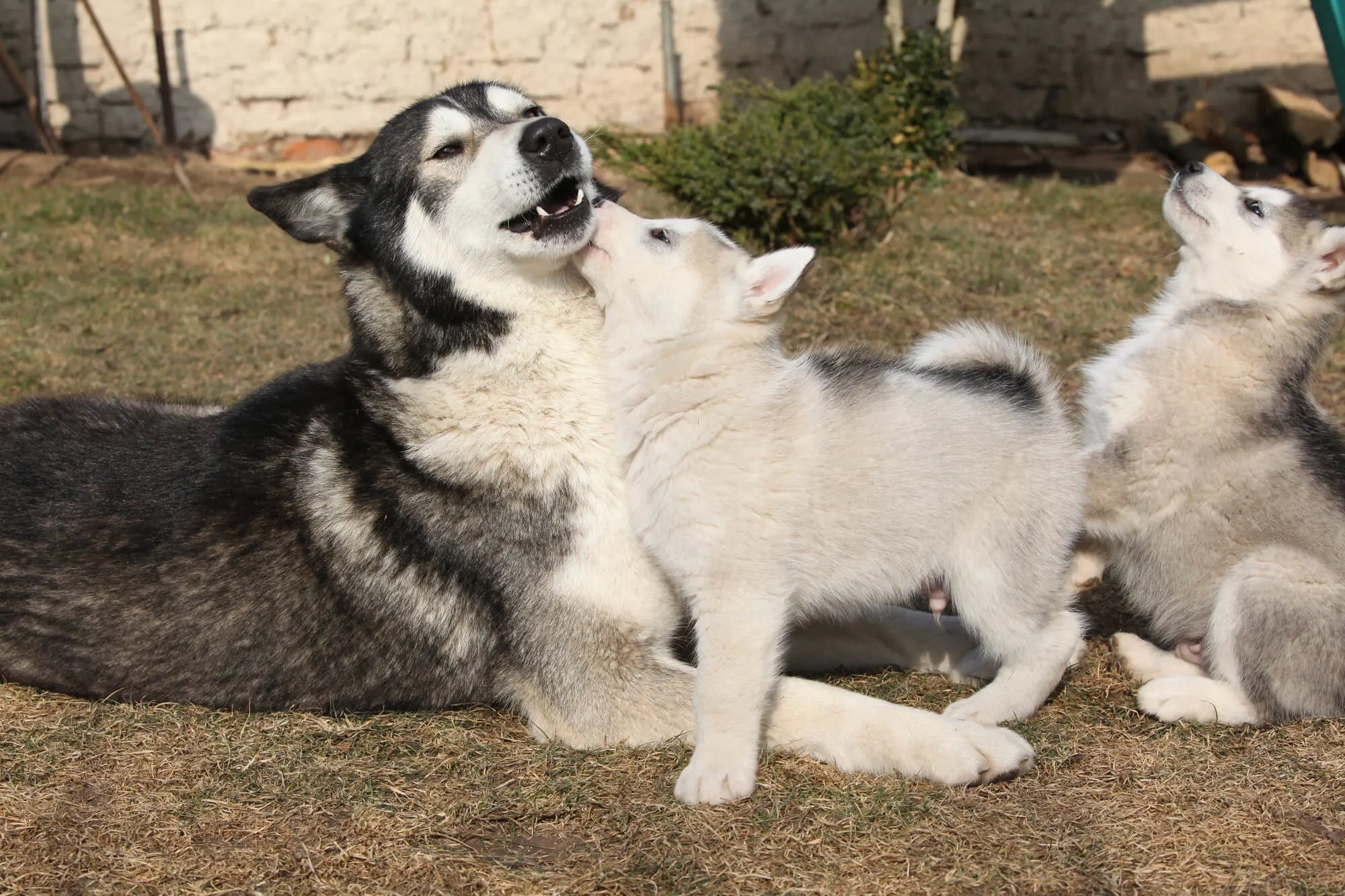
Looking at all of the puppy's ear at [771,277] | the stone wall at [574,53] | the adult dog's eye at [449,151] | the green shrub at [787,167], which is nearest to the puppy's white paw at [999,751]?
the puppy's ear at [771,277]

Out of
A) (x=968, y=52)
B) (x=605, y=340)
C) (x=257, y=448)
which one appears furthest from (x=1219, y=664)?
(x=968, y=52)

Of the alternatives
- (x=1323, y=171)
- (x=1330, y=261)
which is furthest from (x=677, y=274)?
(x=1323, y=171)

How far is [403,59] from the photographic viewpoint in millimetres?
11617

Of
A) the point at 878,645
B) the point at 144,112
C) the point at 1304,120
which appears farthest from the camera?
the point at 1304,120

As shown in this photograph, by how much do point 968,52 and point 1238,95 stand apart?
2566mm

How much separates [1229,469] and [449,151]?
2.50 m

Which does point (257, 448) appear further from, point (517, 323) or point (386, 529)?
point (517, 323)

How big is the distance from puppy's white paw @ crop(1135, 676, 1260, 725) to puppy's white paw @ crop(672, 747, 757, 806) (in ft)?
4.19

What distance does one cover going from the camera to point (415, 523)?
11.3 feet

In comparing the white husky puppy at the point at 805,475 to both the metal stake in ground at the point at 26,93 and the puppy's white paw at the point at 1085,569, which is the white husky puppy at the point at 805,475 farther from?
the metal stake in ground at the point at 26,93

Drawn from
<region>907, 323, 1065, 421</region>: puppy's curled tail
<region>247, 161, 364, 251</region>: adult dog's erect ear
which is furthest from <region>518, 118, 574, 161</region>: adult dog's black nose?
<region>907, 323, 1065, 421</region>: puppy's curled tail

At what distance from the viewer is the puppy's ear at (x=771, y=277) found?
10.6 ft

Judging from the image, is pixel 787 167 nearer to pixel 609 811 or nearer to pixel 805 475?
pixel 805 475

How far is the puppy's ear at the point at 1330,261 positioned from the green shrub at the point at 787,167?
12.4ft
